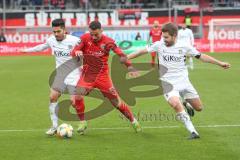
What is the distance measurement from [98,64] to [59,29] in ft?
3.37

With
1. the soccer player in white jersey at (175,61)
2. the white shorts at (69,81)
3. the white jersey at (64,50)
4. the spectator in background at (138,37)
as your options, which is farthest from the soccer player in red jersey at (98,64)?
the spectator in background at (138,37)

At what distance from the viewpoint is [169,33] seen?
10133 millimetres

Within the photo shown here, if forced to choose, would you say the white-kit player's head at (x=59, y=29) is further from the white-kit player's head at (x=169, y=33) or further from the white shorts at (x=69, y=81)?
the white-kit player's head at (x=169, y=33)

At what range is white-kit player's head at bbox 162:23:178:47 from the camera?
1007cm

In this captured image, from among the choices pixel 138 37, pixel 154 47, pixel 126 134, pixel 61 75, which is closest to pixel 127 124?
pixel 126 134

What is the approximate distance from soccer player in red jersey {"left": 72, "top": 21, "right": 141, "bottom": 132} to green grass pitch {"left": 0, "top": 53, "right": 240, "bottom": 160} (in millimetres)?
824

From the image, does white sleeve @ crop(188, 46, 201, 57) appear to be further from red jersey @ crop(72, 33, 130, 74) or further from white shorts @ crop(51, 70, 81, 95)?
white shorts @ crop(51, 70, 81, 95)

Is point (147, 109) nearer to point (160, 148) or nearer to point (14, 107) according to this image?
point (14, 107)

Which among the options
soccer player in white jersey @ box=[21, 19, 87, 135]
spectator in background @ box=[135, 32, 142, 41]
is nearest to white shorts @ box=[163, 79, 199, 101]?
soccer player in white jersey @ box=[21, 19, 87, 135]

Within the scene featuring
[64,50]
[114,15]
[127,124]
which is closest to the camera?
[64,50]

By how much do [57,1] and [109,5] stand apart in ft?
14.9

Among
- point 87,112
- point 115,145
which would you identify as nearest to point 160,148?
point 115,145

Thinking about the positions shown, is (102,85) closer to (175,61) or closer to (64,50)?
(64,50)

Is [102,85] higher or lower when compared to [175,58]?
lower
